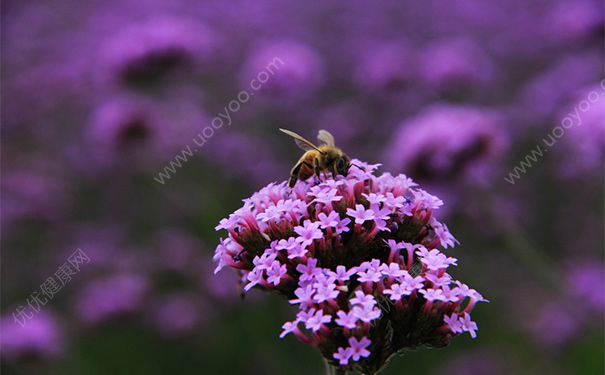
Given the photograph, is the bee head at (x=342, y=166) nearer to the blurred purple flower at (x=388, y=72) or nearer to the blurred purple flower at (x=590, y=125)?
the blurred purple flower at (x=590, y=125)

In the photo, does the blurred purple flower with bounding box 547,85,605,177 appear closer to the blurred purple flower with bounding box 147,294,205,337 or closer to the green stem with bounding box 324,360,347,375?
the green stem with bounding box 324,360,347,375

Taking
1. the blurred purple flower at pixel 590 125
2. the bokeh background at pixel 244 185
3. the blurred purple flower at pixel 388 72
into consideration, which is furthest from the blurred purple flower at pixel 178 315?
the blurred purple flower at pixel 590 125

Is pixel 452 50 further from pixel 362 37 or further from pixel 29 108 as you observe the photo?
pixel 29 108

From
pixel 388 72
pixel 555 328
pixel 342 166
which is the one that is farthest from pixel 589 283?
pixel 342 166

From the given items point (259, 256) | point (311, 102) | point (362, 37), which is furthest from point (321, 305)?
point (362, 37)

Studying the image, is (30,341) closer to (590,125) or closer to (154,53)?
(154,53)

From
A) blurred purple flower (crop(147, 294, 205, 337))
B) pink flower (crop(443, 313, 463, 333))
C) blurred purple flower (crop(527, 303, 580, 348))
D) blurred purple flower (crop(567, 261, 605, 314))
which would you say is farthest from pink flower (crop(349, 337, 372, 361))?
blurred purple flower (crop(147, 294, 205, 337))
